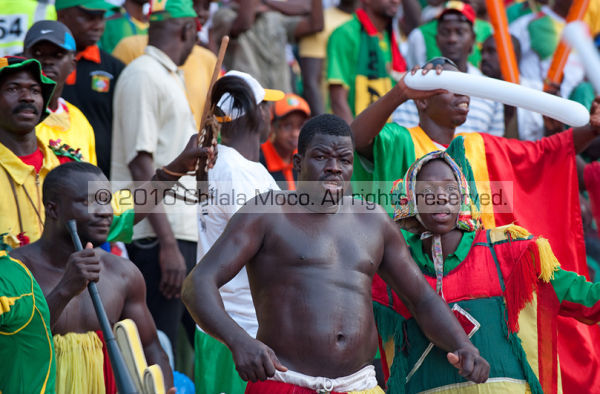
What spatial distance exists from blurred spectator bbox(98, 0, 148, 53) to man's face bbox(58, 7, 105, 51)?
1032 mm

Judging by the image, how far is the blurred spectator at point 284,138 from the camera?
7.02 meters

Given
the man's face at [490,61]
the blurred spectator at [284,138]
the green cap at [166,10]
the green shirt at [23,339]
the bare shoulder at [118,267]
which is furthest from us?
the man's face at [490,61]

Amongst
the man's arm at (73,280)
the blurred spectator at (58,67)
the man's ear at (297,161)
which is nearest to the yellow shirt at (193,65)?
the blurred spectator at (58,67)

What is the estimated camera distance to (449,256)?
4297 millimetres

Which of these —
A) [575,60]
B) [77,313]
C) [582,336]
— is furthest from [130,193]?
[575,60]

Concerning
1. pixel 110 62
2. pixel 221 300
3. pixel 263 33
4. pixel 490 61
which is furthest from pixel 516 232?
pixel 263 33

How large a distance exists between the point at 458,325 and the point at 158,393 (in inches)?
54.1

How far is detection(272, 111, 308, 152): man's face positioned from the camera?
709 centimetres

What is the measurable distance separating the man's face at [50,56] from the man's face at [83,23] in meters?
0.83

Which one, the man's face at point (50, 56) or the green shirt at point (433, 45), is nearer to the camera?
the man's face at point (50, 56)

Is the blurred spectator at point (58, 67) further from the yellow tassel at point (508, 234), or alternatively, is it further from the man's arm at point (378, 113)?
the yellow tassel at point (508, 234)

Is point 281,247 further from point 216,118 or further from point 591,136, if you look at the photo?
point 591,136

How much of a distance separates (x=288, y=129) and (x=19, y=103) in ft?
9.26

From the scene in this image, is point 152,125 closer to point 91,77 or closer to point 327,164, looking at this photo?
point 91,77
